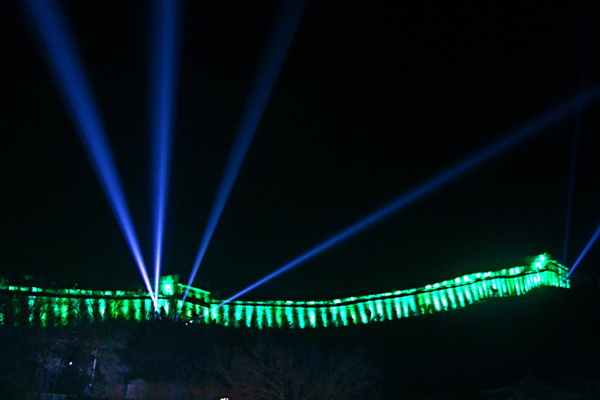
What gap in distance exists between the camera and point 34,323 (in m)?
46.1

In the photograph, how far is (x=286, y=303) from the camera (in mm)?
76438

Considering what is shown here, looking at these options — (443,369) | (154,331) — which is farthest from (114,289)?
(443,369)

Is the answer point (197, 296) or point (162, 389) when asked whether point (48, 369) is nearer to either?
point (162, 389)

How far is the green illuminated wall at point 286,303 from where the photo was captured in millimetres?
54953

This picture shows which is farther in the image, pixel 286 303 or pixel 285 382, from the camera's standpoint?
pixel 286 303

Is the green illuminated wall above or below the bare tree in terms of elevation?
above

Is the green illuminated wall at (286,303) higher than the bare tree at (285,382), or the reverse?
the green illuminated wall at (286,303)

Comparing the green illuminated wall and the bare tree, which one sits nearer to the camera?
the bare tree

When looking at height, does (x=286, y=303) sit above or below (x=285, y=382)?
above

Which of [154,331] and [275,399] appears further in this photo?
[154,331]

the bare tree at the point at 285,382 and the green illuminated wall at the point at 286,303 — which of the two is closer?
the bare tree at the point at 285,382

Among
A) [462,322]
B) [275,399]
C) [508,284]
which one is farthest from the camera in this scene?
[508,284]

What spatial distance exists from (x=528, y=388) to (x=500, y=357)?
17771 mm

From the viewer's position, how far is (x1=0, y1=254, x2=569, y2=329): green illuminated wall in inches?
2164
